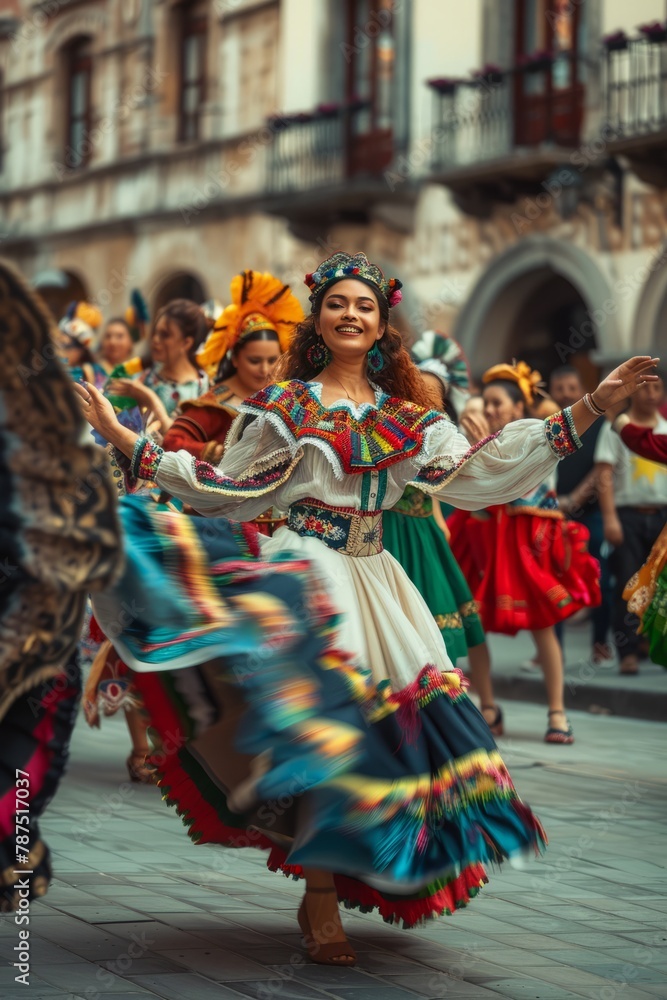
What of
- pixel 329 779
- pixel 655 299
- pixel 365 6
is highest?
pixel 365 6

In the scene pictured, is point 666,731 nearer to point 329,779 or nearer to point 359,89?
point 329,779

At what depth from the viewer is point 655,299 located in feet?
58.0

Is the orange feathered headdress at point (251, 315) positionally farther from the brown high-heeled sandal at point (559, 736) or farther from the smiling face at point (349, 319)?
the brown high-heeled sandal at point (559, 736)

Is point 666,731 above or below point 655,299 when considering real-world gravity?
below

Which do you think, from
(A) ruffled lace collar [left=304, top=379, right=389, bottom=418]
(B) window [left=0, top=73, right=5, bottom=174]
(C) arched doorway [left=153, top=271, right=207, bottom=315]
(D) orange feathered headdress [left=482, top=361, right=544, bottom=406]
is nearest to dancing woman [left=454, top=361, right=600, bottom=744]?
(D) orange feathered headdress [left=482, top=361, right=544, bottom=406]

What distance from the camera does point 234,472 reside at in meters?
5.38

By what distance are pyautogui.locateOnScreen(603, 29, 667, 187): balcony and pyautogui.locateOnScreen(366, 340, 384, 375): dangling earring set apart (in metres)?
12.3

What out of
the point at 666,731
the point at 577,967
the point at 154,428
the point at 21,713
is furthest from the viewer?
the point at 666,731

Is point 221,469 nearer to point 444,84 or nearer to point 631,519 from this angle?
point 631,519

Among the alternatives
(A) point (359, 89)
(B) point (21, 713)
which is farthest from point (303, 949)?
(A) point (359, 89)

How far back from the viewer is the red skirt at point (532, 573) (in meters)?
9.57

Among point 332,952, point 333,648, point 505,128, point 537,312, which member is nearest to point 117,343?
point 333,648

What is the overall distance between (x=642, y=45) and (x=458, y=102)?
2849mm

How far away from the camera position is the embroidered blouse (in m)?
5.16
